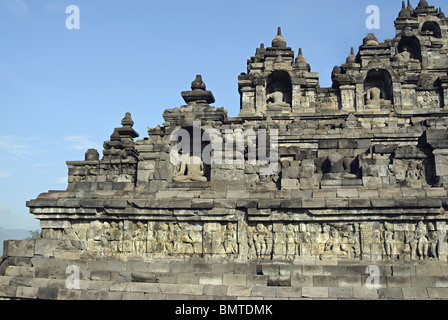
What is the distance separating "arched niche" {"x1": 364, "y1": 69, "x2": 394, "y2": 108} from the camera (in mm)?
25781

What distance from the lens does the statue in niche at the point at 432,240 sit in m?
11.4

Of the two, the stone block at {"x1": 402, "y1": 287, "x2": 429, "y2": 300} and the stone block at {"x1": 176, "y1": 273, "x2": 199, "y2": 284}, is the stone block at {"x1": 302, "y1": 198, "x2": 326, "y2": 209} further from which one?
the stone block at {"x1": 176, "y1": 273, "x2": 199, "y2": 284}

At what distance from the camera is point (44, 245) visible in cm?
1284

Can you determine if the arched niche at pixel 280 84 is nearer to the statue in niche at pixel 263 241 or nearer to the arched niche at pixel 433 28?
the arched niche at pixel 433 28

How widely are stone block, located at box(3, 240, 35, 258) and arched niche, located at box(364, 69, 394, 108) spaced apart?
18.8 m

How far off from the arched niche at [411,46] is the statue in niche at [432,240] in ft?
76.8

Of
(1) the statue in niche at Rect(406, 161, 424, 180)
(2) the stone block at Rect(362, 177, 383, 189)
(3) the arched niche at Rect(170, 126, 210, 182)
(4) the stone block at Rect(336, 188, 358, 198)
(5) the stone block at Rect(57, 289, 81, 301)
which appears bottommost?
(5) the stone block at Rect(57, 289, 81, 301)

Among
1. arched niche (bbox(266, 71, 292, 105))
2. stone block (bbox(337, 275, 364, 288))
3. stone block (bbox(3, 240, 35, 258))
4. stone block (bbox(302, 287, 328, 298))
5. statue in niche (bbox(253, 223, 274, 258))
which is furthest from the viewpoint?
arched niche (bbox(266, 71, 292, 105))

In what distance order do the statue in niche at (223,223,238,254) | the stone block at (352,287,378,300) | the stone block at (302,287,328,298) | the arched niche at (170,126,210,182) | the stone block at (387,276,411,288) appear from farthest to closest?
the arched niche at (170,126,210,182) → the statue in niche at (223,223,238,254) → the stone block at (387,276,411,288) → the stone block at (302,287,328,298) → the stone block at (352,287,378,300)

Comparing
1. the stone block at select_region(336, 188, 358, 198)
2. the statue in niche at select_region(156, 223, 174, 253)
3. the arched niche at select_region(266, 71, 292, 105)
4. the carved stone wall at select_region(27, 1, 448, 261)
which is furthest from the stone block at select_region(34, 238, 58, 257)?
the arched niche at select_region(266, 71, 292, 105)
